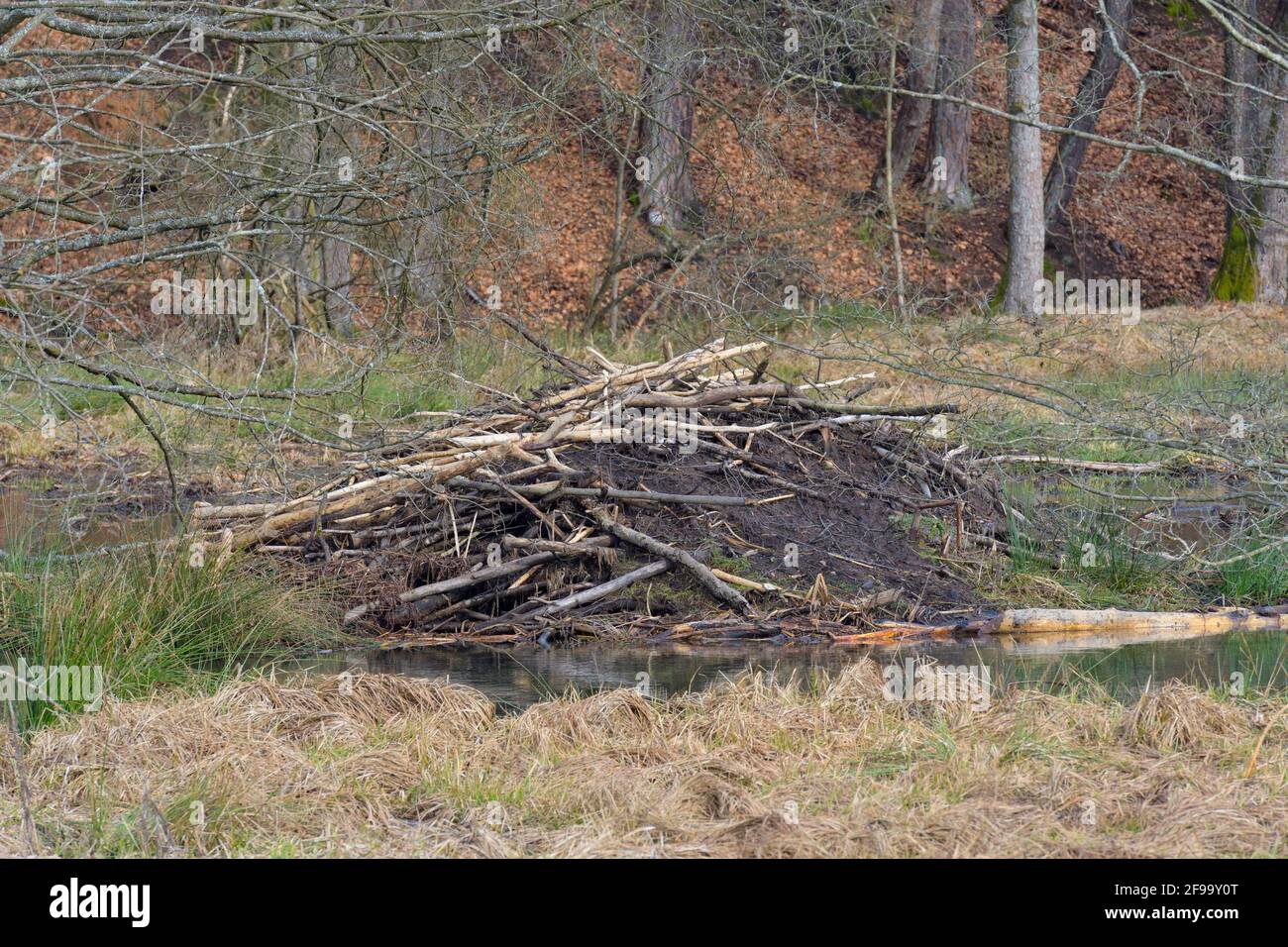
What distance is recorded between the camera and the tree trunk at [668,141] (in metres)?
10.7

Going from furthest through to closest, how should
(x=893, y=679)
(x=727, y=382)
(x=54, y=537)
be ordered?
(x=727, y=382) → (x=54, y=537) → (x=893, y=679)

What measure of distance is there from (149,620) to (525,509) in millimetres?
2808

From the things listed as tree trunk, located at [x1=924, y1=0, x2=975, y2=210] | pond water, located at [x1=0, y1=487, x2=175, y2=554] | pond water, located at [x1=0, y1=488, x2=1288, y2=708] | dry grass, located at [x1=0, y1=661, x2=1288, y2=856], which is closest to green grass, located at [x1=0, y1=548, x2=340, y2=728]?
pond water, located at [x1=0, y1=488, x2=1288, y2=708]

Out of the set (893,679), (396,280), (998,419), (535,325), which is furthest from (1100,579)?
(535,325)

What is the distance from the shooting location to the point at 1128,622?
8.54 m

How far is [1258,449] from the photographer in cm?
886

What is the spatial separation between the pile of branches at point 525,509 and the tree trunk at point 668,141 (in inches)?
90.1

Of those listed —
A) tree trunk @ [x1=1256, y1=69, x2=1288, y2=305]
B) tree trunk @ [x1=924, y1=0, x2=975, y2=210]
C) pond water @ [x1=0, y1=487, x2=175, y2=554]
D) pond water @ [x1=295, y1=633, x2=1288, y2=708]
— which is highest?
tree trunk @ [x1=924, y1=0, x2=975, y2=210]

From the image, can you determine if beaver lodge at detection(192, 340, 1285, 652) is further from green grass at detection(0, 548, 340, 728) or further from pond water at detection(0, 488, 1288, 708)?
green grass at detection(0, 548, 340, 728)

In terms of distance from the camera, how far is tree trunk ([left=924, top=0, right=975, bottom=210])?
22.3 m

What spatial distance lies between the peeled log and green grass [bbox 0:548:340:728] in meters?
3.94

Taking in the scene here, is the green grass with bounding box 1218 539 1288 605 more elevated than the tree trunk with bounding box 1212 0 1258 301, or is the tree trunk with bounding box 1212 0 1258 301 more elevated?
the tree trunk with bounding box 1212 0 1258 301
